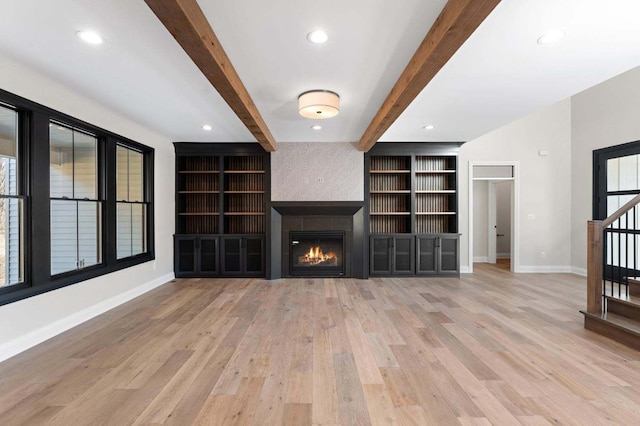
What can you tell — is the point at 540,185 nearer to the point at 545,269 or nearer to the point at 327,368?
the point at 545,269

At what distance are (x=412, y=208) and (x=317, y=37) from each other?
4.15 m

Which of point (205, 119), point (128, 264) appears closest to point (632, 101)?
point (205, 119)

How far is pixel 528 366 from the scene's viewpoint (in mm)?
2383

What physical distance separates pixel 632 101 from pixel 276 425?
6.86 m

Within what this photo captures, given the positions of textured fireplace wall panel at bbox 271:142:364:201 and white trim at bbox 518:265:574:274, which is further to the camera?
white trim at bbox 518:265:574:274

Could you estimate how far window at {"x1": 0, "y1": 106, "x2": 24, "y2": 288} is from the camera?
272cm

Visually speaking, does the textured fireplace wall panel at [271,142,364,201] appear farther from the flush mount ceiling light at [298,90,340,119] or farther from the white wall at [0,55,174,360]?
the flush mount ceiling light at [298,90,340,119]

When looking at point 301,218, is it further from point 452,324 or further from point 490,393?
point 490,393

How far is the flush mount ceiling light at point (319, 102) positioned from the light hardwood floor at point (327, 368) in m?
2.27

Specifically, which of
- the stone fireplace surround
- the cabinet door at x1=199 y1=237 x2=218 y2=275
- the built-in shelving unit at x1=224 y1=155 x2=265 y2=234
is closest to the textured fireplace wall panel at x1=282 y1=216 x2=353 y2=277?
the stone fireplace surround

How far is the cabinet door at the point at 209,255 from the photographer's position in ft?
18.9

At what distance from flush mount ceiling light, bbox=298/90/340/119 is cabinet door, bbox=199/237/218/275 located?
11.3 ft

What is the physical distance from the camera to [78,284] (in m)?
3.42


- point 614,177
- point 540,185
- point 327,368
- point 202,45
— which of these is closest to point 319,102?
point 202,45
